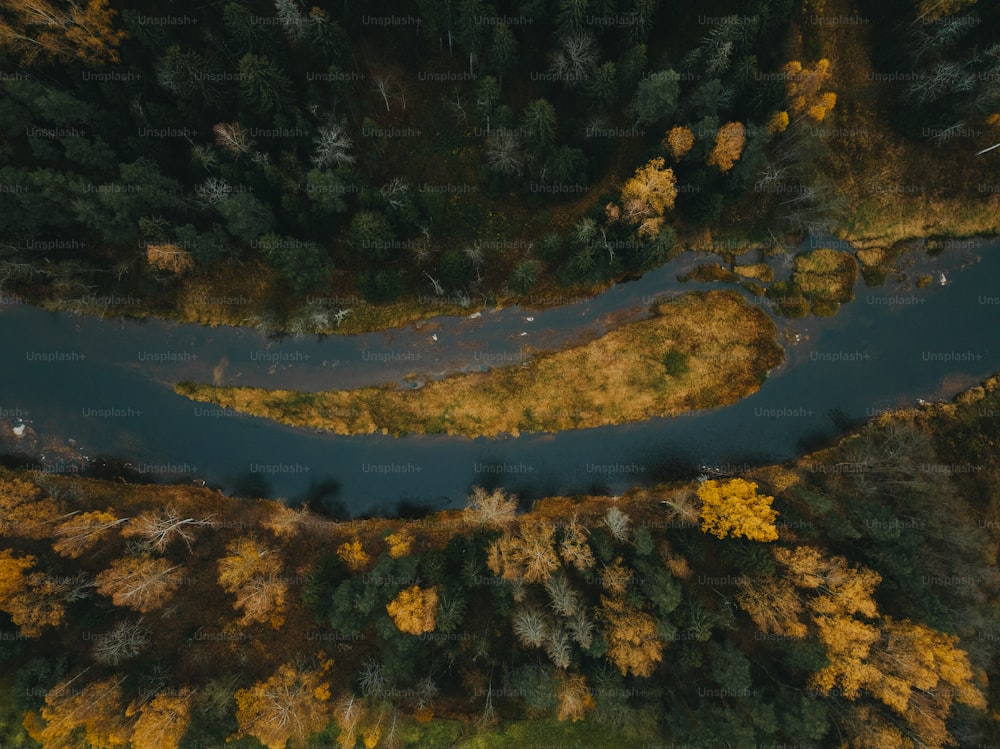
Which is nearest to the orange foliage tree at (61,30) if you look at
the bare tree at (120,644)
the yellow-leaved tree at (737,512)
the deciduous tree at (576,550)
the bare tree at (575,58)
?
the bare tree at (575,58)

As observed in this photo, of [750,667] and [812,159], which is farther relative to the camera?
[812,159]

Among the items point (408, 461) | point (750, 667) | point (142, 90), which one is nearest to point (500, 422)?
point (408, 461)

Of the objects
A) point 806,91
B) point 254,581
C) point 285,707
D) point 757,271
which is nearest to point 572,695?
point 285,707

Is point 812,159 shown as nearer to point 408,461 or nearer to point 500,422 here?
point 500,422

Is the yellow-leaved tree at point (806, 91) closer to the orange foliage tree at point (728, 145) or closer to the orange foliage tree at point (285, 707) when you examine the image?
the orange foliage tree at point (728, 145)

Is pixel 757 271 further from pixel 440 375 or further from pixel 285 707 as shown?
pixel 285 707

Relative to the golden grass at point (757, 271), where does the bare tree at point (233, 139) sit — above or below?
above
